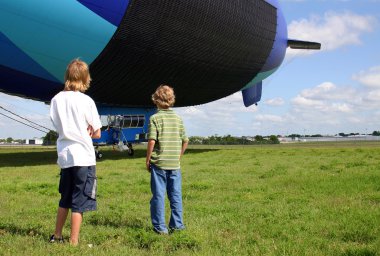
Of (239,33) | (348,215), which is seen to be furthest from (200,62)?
(348,215)

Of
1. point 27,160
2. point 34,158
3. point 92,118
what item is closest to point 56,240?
point 92,118

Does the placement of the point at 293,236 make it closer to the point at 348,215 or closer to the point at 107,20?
the point at 348,215

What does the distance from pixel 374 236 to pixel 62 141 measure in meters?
3.48

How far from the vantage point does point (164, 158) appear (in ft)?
18.6

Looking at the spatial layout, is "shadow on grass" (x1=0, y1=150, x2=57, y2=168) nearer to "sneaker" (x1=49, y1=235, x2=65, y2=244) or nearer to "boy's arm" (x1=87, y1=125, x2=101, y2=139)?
"sneaker" (x1=49, y1=235, x2=65, y2=244)

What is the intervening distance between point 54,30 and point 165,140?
12.4m

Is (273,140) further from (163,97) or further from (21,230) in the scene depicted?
(21,230)

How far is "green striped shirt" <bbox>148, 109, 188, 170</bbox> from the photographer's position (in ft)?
18.6

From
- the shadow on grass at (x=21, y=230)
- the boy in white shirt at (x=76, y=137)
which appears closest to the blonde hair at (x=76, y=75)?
the boy in white shirt at (x=76, y=137)

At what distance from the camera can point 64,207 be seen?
5.01 meters

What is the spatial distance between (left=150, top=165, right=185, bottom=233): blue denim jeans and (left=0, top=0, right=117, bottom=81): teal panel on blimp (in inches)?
475

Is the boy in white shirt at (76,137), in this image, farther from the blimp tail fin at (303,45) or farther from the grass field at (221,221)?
the blimp tail fin at (303,45)

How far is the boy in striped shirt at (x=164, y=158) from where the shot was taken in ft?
18.5

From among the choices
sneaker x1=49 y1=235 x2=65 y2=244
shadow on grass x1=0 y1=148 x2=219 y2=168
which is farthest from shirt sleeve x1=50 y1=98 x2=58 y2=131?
shadow on grass x1=0 y1=148 x2=219 y2=168
